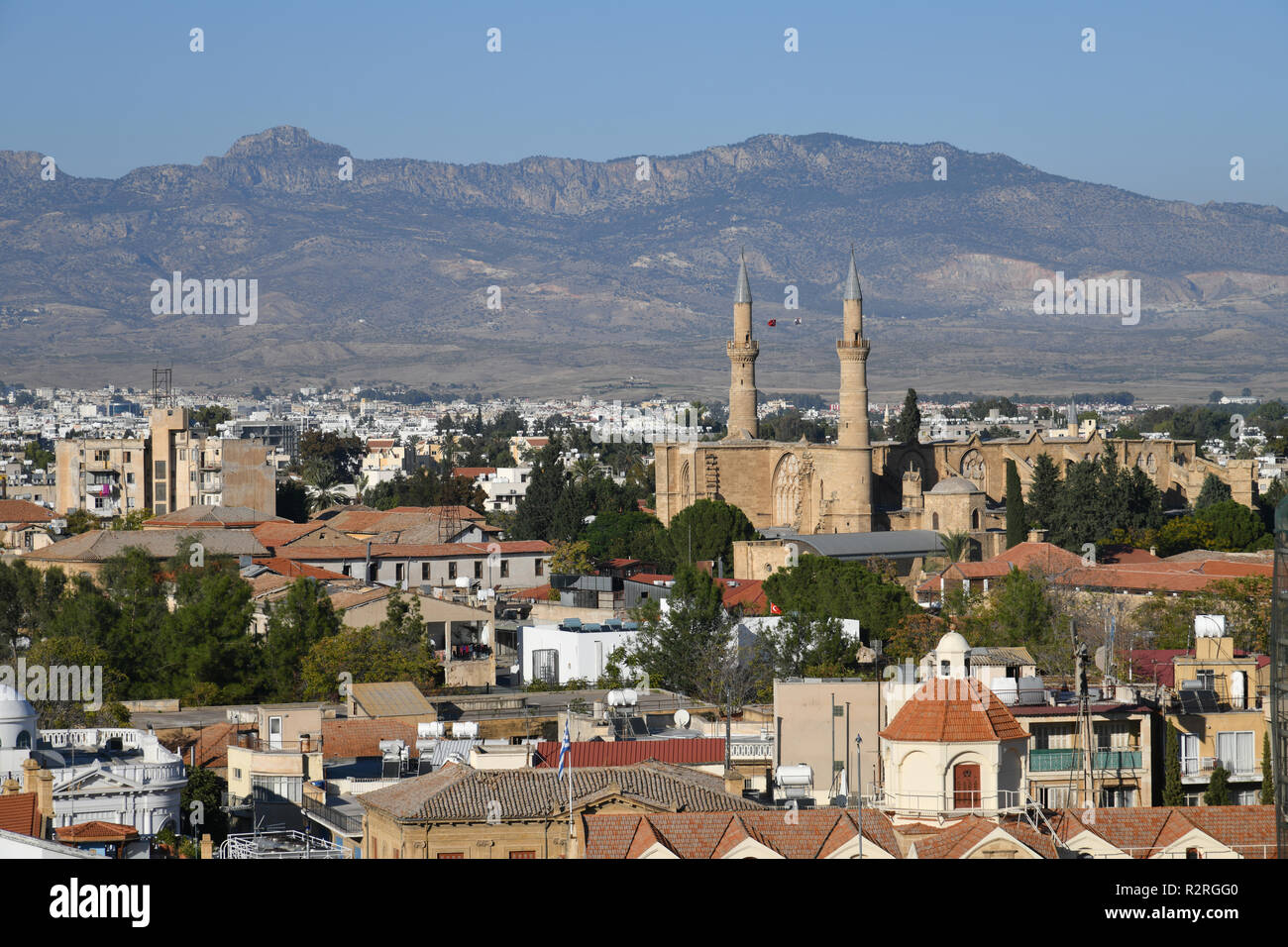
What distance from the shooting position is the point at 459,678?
35.9m

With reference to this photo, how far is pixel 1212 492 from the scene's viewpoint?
6756 cm

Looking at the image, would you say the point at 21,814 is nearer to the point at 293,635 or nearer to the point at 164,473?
the point at 293,635

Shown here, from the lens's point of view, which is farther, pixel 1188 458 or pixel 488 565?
pixel 1188 458

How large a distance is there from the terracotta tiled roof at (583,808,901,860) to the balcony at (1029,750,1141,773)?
12.8 ft

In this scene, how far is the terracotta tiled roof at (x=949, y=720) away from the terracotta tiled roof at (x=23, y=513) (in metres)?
47.2

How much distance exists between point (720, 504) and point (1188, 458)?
23.7 meters

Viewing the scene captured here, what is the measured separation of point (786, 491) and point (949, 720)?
1858 inches

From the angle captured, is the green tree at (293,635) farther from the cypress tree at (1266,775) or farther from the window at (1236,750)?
the cypress tree at (1266,775)

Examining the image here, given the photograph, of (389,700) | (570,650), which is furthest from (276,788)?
(570,650)

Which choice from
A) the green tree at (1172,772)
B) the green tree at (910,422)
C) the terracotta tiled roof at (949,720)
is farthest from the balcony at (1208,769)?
the green tree at (910,422)

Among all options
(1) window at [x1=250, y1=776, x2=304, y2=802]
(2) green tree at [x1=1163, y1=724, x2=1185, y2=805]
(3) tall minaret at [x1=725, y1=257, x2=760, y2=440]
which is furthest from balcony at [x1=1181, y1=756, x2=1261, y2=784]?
(3) tall minaret at [x1=725, y1=257, x2=760, y2=440]

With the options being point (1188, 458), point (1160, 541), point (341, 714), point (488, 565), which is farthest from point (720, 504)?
point (341, 714)
